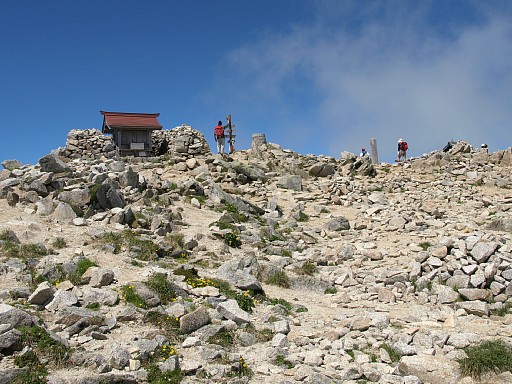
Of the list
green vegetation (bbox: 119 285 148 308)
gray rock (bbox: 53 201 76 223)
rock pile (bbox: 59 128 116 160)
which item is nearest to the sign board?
rock pile (bbox: 59 128 116 160)

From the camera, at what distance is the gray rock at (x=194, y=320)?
28.9ft

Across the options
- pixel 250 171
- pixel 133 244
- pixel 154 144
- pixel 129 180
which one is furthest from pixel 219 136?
pixel 133 244

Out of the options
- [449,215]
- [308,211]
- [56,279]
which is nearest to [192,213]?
[308,211]

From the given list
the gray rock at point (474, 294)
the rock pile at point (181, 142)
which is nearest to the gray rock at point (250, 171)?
the rock pile at point (181, 142)

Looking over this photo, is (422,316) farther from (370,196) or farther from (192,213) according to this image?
(370,196)

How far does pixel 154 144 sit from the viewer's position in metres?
33.2

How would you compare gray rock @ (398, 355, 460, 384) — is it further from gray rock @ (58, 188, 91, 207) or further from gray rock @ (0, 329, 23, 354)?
gray rock @ (58, 188, 91, 207)

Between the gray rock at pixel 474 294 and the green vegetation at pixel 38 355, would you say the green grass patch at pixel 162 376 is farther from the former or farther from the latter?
the gray rock at pixel 474 294

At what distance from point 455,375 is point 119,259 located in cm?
880

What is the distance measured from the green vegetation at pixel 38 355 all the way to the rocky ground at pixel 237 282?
3cm

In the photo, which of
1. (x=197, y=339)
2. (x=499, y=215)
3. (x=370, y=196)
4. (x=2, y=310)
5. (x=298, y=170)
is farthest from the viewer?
(x=298, y=170)

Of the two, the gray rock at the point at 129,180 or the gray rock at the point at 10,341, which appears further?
the gray rock at the point at 129,180

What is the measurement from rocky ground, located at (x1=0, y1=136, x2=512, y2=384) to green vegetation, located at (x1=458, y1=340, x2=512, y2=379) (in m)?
0.18

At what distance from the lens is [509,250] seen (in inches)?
476
